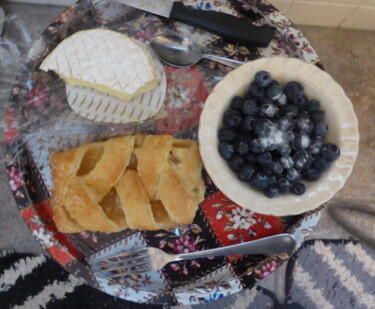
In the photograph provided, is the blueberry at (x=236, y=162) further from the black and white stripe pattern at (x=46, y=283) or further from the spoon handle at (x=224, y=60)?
the black and white stripe pattern at (x=46, y=283)

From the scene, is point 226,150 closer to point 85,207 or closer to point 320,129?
point 320,129

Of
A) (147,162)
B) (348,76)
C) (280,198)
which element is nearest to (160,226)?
(147,162)

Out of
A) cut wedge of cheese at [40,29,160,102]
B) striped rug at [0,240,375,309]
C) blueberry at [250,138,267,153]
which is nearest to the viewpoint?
blueberry at [250,138,267,153]

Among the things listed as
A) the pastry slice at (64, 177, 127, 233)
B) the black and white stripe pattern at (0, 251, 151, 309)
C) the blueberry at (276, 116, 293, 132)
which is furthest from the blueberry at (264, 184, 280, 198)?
the black and white stripe pattern at (0, 251, 151, 309)

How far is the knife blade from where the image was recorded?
0.88 meters

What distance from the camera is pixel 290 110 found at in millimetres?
715

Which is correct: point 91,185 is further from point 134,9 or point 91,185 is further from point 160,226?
point 134,9

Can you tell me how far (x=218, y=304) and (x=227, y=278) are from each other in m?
0.29

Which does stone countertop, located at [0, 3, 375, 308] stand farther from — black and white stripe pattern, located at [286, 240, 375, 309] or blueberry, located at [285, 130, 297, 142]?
blueberry, located at [285, 130, 297, 142]

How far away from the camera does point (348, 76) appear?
117cm

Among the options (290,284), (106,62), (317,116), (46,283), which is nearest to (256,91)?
(317,116)

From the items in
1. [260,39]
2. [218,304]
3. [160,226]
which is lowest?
[218,304]

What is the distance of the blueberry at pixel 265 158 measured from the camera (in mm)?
688

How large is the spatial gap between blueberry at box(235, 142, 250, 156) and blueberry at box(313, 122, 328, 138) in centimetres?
14
